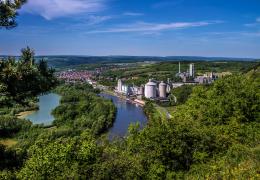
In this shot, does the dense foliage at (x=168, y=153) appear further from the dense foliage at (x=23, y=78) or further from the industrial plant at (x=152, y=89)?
the industrial plant at (x=152, y=89)

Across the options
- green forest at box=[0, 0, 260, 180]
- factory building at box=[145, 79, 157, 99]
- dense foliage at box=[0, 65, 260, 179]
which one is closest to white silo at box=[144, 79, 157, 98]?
factory building at box=[145, 79, 157, 99]

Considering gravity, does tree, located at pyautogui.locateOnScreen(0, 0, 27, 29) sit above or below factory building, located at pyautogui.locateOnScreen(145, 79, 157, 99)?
above

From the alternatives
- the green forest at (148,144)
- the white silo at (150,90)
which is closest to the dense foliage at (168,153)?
the green forest at (148,144)

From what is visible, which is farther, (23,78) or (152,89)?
(152,89)

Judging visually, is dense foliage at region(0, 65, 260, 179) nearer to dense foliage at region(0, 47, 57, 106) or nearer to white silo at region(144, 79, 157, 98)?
dense foliage at region(0, 47, 57, 106)

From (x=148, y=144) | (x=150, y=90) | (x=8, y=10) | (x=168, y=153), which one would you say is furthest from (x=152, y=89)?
(x=8, y=10)

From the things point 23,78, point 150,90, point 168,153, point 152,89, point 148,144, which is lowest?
point 150,90

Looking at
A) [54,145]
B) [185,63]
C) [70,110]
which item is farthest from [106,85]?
[54,145]

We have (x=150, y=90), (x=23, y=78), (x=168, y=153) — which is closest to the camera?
(x=23, y=78)

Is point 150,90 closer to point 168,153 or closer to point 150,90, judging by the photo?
point 150,90

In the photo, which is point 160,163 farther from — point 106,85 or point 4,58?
point 106,85

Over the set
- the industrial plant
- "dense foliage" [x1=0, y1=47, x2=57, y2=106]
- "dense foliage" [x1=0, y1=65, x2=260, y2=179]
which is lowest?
the industrial plant
